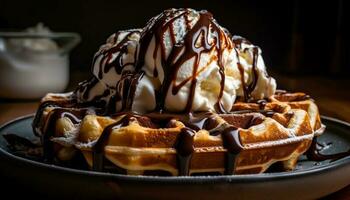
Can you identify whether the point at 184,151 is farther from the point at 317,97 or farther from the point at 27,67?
the point at 317,97

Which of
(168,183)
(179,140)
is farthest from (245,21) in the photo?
(168,183)

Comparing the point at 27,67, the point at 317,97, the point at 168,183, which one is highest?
the point at 168,183

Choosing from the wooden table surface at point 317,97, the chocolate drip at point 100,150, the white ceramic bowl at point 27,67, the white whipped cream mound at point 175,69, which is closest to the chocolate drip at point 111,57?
the white whipped cream mound at point 175,69

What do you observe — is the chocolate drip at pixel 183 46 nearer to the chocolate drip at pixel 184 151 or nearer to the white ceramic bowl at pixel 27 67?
the chocolate drip at pixel 184 151

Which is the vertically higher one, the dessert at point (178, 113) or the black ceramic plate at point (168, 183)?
the dessert at point (178, 113)

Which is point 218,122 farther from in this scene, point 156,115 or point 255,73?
point 255,73

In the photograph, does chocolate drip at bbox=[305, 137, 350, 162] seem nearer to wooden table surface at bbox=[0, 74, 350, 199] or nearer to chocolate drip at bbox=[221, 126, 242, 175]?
chocolate drip at bbox=[221, 126, 242, 175]
